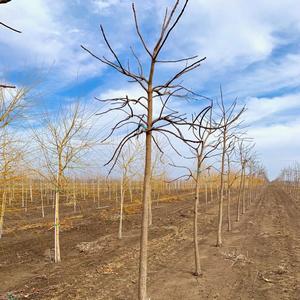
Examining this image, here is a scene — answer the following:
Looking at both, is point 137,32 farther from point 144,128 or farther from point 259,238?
point 259,238

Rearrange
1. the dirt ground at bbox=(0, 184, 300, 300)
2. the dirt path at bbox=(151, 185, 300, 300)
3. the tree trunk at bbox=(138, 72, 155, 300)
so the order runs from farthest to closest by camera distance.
Answer: the dirt ground at bbox=(0, 184, 300, 300)
the dirt path at bbox=(151, 185, 300, 300)
the tree trunk at bbox=(138, 72, 155, 300)

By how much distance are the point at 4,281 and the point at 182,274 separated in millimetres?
4266

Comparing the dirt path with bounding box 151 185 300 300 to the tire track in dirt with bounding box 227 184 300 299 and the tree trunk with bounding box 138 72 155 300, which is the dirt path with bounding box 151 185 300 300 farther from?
the tree trunk with bounding box 138 72 155 300

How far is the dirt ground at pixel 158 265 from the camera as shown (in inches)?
269

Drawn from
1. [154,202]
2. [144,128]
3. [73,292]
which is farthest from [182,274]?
[154,202]

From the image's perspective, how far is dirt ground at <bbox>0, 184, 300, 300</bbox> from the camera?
6.82m

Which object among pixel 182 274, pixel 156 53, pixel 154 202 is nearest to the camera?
pixel 156 53

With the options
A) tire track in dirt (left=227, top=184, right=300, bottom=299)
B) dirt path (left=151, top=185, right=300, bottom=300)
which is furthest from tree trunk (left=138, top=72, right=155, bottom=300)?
tire track in dirt (left=227, top=184, right=300, bottom=299)

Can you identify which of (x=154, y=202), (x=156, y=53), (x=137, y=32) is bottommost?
(x=154, y=202)

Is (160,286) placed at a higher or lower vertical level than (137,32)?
lower

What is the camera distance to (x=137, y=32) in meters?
3.82

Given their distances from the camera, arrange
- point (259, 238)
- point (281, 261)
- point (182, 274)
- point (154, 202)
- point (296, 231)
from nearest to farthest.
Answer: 1. point (182, 274)
2. point (281, 261)
3. point (259, 238)
4. point (296, 231)
5. point (154, 202)

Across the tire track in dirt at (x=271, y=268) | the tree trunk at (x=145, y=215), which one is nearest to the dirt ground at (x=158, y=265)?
the tire track in dirt at (x=271, y=268)

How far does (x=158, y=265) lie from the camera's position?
891cm
